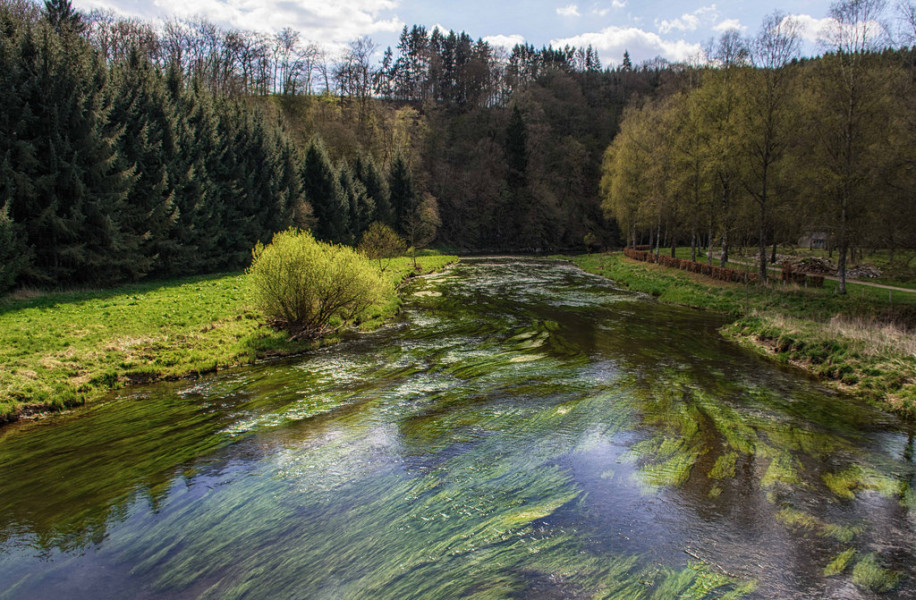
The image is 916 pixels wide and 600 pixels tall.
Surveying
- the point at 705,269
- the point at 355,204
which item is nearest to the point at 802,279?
the point at 705,269

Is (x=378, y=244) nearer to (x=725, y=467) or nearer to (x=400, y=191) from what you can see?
(x=400, y=191)

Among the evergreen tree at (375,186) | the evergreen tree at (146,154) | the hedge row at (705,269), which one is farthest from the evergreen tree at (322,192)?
the hedge row at (705,269)

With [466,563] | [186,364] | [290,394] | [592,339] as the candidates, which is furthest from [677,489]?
[186,364]

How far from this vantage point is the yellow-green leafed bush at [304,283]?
15.9 meters

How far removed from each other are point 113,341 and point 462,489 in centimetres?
1148

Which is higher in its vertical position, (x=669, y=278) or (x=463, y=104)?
(x=463, y=104)

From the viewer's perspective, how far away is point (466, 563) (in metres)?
5.93

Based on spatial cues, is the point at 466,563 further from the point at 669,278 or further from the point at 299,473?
the point at 669,278

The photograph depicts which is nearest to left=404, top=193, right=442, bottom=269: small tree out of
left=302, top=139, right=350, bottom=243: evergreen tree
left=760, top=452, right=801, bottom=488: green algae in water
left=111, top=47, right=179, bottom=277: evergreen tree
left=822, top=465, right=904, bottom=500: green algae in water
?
left=302, top=139, right=350, bottom=243: evergreen tree

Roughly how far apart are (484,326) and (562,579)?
46.7 feet

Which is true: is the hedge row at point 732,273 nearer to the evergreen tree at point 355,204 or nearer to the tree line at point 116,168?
the evergreen tree at point 355,204

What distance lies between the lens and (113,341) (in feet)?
44.2

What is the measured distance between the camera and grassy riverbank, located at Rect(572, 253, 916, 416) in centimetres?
1229

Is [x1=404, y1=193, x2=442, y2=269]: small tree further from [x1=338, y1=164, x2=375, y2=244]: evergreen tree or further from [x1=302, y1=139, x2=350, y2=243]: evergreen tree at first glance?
[x1=302, y1=139, x2=350, y2=243]: evergreen tree
